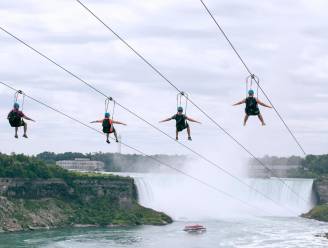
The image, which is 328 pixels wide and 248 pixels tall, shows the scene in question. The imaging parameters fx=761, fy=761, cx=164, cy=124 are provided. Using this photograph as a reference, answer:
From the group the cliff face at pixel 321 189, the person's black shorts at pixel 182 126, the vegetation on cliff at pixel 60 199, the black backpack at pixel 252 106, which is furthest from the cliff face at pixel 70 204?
the black backpack at pixel 252 106

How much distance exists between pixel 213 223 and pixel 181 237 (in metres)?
28.8

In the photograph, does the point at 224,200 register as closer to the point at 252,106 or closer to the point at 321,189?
the point at 321,189

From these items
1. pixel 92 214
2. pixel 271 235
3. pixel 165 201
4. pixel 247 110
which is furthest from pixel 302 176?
pixel 247 110

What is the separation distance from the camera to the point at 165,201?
155500mm

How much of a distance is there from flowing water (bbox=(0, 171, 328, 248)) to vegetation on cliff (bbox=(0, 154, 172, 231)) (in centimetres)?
689

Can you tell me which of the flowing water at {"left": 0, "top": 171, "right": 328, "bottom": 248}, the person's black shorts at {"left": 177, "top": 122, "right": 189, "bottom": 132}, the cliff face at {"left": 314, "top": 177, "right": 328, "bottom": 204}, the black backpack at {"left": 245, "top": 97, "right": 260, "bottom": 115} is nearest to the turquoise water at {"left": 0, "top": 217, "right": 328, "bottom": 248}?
the flowing water at {"left": 0, "top": 171, "right": 328, "bottom": 248}

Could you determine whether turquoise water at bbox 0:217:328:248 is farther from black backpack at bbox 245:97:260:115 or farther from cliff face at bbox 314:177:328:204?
black backpack at bbox 245:97:260:115

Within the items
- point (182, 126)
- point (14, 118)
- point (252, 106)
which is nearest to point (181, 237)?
point (182, 126)

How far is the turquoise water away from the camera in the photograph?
92.6 meters

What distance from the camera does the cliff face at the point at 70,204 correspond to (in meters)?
126

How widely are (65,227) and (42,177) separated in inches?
528

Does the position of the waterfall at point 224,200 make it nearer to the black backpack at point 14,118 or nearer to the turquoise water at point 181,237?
the turquoise water at point 181,237

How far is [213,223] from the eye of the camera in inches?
5162

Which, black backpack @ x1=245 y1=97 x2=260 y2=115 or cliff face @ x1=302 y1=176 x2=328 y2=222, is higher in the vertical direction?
black backpack @ x1=245 y1=97 x2=260 y2=115
